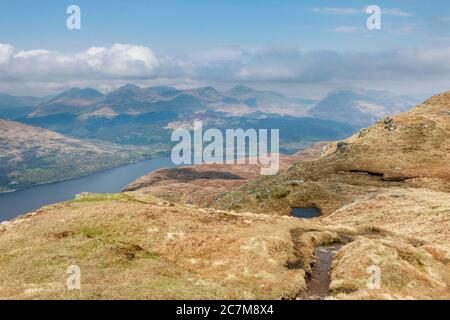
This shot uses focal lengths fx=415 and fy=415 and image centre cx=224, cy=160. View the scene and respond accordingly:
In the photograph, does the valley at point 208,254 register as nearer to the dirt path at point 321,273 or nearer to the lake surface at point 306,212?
the dirt path at point 321,273

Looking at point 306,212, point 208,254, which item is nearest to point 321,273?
point 208,254

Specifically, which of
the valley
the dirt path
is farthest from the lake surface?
the dirt path

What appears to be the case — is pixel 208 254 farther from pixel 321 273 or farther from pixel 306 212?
pixel 306 212

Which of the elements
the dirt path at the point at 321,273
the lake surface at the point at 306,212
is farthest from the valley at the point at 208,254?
the lake surface at the point at 306,212

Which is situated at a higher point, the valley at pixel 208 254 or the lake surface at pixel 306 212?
the valley at pixel 208 254

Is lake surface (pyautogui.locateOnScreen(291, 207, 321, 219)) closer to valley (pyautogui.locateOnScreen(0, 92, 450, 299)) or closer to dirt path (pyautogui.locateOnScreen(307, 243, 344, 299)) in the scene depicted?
valley (pyautogui.locateOnScreen(0, 92, 450, 299))

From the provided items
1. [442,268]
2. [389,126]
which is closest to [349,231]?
[442,268]

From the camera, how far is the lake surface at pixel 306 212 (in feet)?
334

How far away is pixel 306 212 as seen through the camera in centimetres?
10506

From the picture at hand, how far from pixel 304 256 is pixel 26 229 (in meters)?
32.1

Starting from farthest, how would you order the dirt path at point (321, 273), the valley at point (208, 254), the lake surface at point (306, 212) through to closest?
the lake surface at point (306, 212) → the dirt path at point (321, 273) → the valley at point (208, 254)

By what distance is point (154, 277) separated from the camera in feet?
110

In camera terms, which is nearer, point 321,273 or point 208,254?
point 321,273

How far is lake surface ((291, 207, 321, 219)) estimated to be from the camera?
101875mm
